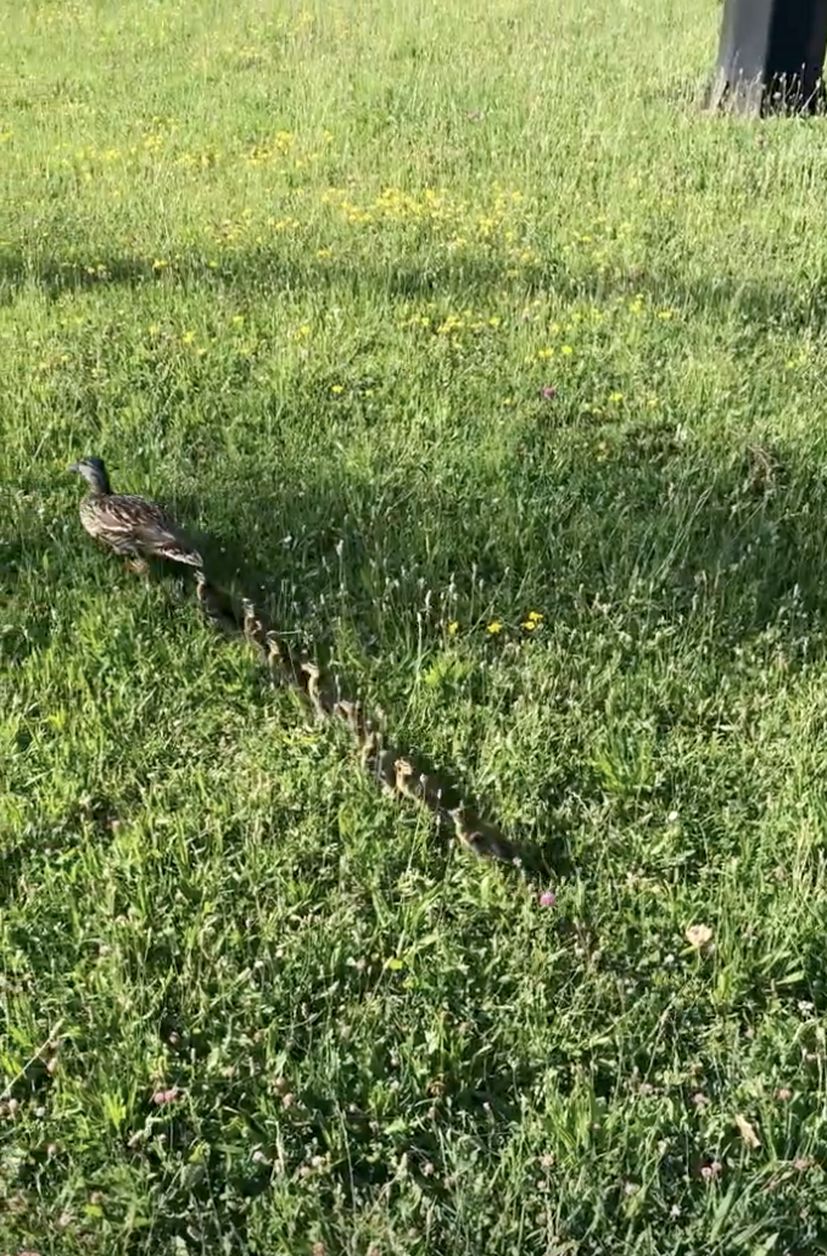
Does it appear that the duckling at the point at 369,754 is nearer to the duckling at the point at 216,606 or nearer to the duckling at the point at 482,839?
the duckling at the point at 482,839

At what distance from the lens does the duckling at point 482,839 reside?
3414 mm

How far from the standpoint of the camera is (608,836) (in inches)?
137

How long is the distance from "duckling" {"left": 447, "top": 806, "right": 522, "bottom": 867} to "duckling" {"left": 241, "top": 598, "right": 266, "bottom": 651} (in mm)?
1035

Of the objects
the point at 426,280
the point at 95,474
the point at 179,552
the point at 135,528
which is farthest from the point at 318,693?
the point at 426,280

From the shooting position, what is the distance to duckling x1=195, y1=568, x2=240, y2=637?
14.1ft

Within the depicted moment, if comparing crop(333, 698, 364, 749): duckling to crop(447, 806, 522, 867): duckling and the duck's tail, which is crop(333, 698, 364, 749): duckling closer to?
crop(447, 806, 522, 867): duckling

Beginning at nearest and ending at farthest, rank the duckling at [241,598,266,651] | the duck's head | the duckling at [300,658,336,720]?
the duckling at [300,658,336,720] < the duckling at [241,598,266,651] < the duck's head

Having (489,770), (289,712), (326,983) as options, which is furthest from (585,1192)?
(289,712)

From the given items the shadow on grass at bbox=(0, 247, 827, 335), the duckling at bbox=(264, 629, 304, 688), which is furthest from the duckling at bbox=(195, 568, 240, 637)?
the shadow on grass at bbox=(0, 247, 827, 335)

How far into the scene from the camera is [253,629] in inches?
165

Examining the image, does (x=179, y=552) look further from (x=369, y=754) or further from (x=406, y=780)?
(x=406, y=780)

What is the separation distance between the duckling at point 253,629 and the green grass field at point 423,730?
0.27ft

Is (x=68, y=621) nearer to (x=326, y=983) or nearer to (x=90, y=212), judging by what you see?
(x=326, y=983)

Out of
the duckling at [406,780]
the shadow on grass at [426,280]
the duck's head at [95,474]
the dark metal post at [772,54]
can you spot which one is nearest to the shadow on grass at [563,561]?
the duckling at [406,780]
